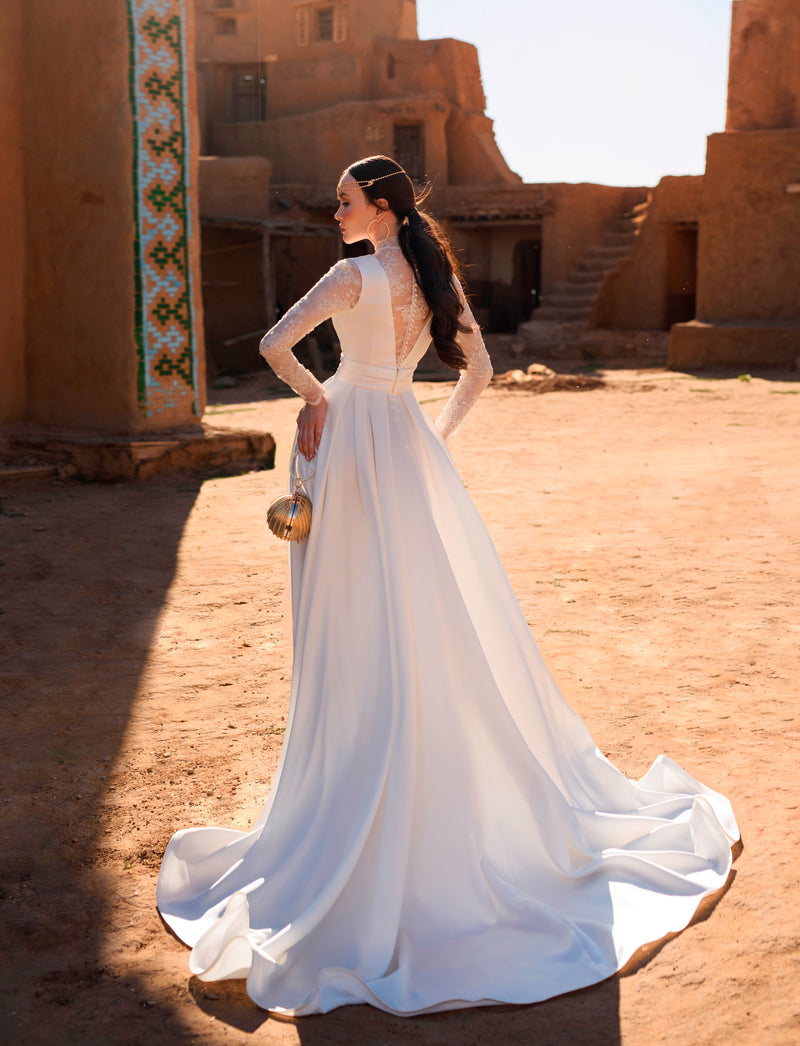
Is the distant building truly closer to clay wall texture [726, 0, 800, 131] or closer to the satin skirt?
clay wall texture [726, 0, 800, 131]

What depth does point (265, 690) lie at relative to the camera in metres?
3.91

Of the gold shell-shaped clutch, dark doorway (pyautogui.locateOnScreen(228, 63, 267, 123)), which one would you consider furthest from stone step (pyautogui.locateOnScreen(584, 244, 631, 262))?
the gold shell-shaped clutch

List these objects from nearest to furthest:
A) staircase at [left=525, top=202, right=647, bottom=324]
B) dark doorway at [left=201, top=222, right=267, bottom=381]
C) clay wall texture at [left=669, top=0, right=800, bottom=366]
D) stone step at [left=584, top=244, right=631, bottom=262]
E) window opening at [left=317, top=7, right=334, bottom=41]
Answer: clay wall texture at [left=669, top=0, right=800, bottom=366], staircase at [left=525, top=202, right=647, bottom=324], dark doorway at [left=201, top=222, right=267, bottom=381], stone step at [left=584, top=244, right=631, bottom=262], window opening at [left=317, top=7, right=334, bottom=41]

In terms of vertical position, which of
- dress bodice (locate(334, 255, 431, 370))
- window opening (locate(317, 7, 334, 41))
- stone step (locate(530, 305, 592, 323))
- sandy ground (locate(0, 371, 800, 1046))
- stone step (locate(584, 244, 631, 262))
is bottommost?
sandy ground (locate(0, 371, 800, 1046))

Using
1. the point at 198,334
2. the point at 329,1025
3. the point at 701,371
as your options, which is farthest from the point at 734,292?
the point at 329,1025

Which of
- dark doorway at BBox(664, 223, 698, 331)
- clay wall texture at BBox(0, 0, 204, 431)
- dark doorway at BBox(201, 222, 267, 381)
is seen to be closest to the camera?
clay wall texture at BBox(0, 0, 204, 431)

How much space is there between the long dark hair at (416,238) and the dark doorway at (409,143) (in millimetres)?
23444

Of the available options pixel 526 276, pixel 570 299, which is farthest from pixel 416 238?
pixel 526 276

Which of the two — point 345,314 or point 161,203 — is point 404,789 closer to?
point 345,314

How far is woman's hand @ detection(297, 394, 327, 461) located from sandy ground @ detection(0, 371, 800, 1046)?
3.61ft

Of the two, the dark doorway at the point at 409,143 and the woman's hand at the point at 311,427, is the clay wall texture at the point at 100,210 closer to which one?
the woman's hand at the point at 311,427

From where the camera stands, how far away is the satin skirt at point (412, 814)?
2.30m

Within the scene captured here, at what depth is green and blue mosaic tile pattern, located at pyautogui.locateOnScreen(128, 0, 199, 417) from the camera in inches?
291

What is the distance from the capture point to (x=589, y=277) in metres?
21.0
